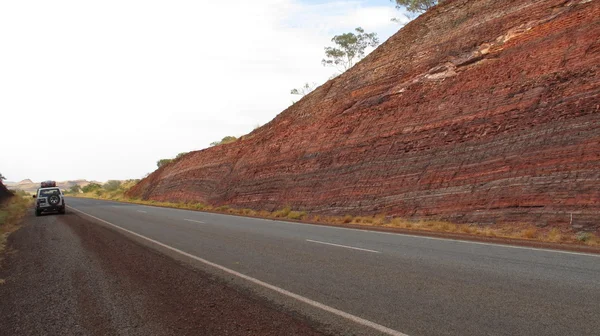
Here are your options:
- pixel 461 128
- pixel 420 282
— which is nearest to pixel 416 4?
pixel 461 128

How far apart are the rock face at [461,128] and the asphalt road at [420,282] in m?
5.03

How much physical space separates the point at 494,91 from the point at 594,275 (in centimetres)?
1307

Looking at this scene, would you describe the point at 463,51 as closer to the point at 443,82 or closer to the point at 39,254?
the point at 443,82

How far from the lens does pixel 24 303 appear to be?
6.25m

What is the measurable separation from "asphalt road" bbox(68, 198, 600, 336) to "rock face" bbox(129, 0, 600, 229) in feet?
16.5

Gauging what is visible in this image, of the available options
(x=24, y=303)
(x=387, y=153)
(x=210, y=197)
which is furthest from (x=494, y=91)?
(x=210, y=197)

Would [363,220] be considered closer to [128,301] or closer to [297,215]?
[297,215]

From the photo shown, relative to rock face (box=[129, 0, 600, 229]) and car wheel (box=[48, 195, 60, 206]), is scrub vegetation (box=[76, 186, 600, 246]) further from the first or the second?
car wheel (box=[48, 195, 60, 206])

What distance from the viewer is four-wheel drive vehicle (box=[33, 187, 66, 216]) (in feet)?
86.3

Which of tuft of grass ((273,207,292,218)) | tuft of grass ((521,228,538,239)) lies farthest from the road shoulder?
tuft of grass ((273,207,292,218))

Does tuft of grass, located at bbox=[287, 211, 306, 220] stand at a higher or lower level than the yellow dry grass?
higher

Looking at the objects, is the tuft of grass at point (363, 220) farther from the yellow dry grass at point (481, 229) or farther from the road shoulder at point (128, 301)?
the road shoulder at point (128, 301)

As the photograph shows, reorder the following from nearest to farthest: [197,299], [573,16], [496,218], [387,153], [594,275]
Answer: [197,299], [594,275], [496,218], [573,16], [387,153]

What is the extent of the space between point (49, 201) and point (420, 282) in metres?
25.7
